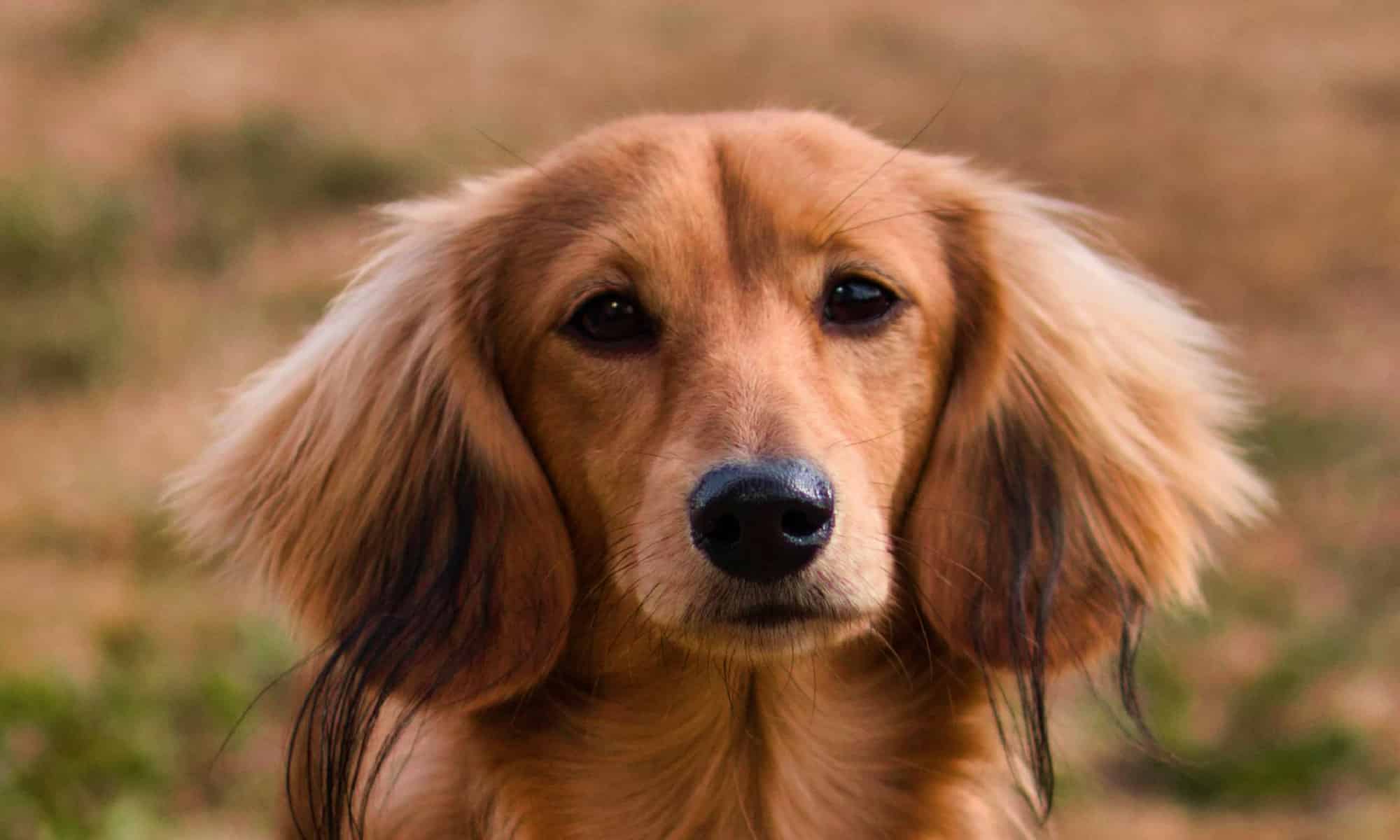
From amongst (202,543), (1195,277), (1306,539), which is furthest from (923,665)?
(1195,277)

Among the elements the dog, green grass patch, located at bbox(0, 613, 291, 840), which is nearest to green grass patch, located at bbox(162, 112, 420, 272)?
green grass patch, located at bbox(0, 613, 291, 840)

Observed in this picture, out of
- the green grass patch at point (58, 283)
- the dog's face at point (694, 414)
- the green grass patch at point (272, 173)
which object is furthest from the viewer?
the green grass patch at point (272, 173)

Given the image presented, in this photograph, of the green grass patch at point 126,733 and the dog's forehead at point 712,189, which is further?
the green grass patch at point 126,733

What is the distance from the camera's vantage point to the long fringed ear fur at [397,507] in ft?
10.3

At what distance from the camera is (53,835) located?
412 cm

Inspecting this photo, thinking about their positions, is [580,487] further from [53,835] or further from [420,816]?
[53,835]

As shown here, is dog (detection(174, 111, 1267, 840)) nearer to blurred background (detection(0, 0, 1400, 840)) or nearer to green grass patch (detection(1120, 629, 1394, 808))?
blurred background (detection(0, 0, 1400, 840))

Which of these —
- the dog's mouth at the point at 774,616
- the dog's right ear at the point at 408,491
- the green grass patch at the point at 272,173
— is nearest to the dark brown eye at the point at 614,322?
the dog's right ear at the point at 408,491

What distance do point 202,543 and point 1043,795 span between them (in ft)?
6.07

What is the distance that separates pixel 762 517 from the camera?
258 cm

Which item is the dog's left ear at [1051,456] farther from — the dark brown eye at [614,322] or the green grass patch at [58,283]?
the green grass patch at [58,283]

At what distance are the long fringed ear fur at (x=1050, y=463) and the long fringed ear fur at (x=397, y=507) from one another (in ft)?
2.65

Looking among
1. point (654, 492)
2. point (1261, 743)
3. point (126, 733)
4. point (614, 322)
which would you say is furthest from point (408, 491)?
point (1261, 743)

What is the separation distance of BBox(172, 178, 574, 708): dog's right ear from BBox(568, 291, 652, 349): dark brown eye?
0.28 meters
